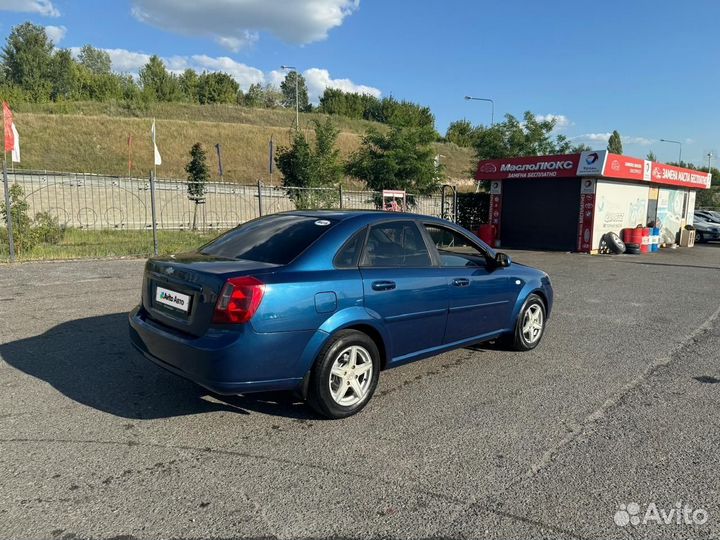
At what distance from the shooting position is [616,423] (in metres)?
3.96

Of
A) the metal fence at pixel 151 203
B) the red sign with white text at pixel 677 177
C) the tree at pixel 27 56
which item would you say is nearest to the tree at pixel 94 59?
the tree at pixel 27 56

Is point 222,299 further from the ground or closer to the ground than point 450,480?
further from the ground

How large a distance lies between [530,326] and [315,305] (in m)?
3.19

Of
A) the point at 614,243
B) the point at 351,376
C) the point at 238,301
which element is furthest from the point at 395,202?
the point at 238,301

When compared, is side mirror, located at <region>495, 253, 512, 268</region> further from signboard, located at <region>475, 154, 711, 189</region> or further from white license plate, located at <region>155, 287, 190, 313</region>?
signboard, located at <region>475, 154, 711, 189</region>

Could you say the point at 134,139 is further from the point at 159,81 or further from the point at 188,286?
the point at 188,286

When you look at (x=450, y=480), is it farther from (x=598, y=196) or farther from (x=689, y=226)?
(x=689, y=226)

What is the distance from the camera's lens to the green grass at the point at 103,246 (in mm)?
11898

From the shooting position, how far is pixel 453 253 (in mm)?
5289

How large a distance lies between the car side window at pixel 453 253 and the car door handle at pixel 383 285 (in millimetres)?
837

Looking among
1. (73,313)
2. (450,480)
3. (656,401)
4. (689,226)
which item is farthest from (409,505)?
(689,226)

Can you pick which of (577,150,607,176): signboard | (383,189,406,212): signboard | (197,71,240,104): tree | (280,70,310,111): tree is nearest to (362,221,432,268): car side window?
(383,189,406,212): signboard

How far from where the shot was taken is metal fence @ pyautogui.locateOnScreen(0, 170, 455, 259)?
54.5ft

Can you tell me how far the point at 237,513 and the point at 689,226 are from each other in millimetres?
27794
